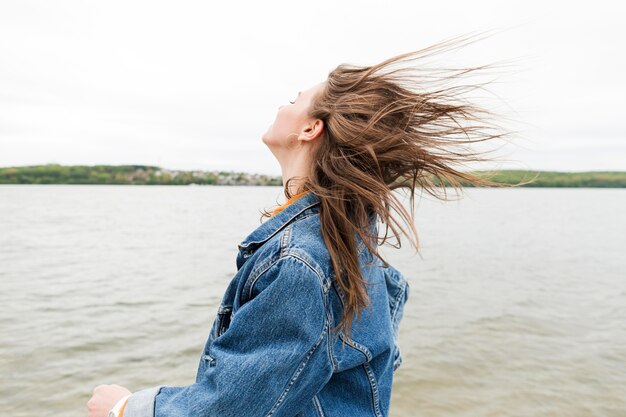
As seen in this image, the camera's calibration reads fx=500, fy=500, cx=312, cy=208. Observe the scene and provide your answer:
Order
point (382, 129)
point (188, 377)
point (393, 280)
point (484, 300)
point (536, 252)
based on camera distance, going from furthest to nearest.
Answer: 1. point (536, 252)
2. point (484, 300)
3. point (188, 377)
4. point (393, 280)
5. point (382, 129)

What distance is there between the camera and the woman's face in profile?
203 cm

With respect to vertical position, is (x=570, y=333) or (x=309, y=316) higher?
(x=309, y=316)

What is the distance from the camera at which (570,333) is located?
7.79 m

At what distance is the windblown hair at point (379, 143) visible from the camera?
67.6 inches

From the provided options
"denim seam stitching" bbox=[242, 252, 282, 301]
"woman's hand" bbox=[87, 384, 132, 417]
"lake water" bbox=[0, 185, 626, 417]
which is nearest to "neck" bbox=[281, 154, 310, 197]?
"denim seam stitching" bbox=[242, 252, 282, 301]

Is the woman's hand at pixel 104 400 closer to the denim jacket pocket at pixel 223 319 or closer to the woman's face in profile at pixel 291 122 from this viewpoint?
the denim jacket pocket at pixel 223 319

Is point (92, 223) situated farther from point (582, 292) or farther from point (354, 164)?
point (354, 164)

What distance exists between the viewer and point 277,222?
1.70 meters

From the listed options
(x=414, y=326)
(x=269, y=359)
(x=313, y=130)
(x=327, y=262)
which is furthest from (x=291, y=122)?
(x=414, y=326)

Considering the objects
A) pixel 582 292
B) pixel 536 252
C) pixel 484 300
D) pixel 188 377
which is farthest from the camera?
pixel 536 252

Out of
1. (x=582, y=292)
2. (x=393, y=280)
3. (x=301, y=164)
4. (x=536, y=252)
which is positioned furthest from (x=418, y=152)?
(x=536, y=252)

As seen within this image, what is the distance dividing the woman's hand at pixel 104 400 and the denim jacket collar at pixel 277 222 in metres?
0.60

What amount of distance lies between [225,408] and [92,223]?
86.7 feet

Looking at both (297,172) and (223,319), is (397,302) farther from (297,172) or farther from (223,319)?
(223,319)
